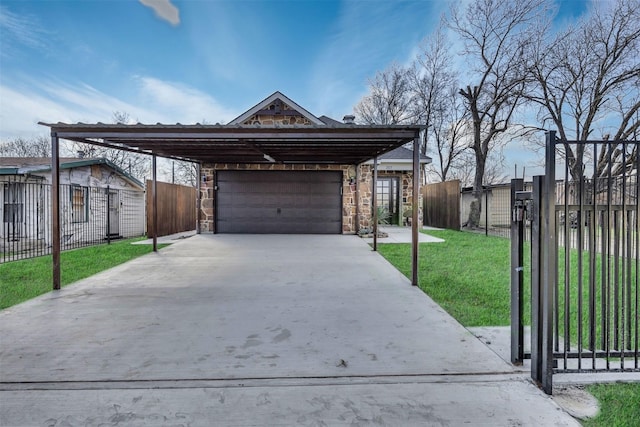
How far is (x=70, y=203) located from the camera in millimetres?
11102

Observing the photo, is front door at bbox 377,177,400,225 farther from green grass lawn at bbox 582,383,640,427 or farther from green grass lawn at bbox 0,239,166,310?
green grass lawn at bbox 582,383,640,427

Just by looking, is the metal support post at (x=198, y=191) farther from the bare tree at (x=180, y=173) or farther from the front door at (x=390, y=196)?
the bare tree at (x=180, y=173)

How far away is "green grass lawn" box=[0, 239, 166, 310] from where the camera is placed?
492 centimetres

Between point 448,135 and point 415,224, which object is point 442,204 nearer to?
point 448,135

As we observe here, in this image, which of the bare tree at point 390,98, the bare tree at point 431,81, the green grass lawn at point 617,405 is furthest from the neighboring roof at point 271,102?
the bare tree at point 390,98

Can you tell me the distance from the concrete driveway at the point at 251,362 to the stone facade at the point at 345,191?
752cm

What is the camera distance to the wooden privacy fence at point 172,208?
1195 cm

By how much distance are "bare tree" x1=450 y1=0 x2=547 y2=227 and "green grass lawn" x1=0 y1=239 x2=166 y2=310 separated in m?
13.2

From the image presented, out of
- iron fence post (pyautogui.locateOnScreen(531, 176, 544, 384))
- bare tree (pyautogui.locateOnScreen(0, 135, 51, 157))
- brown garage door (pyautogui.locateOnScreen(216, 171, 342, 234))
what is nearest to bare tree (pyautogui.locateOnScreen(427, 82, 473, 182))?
brown garage door (pyautogui.locateOnScreen(216, 171, 342, 234))

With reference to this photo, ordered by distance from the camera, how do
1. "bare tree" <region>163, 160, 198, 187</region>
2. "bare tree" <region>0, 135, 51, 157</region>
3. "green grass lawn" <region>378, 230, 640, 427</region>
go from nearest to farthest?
"green grass lawn" <region>378, 230, 640, 427</region>, "bare tree" <region>0, 135, 51, 157</region>, "bare tree" <region>163, 160, 198, 187</region>

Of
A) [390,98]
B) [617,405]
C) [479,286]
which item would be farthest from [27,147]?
[617,405]

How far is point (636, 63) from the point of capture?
1396cm

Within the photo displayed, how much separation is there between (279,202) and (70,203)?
21.3ft

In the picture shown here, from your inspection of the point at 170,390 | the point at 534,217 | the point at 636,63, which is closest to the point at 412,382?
the point at 534,217
